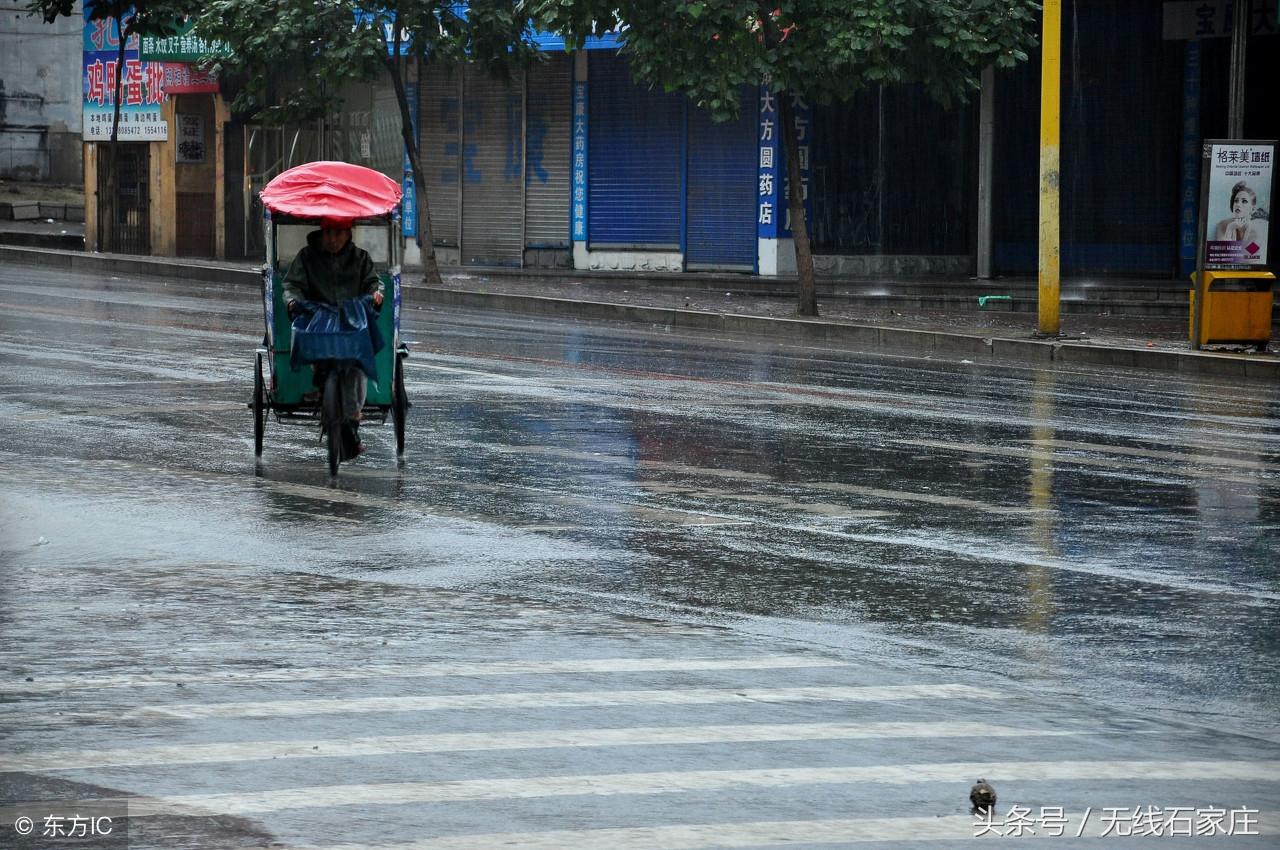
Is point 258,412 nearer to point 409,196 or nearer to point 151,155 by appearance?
point 409,196

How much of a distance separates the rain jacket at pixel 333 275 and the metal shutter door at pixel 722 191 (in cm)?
2448

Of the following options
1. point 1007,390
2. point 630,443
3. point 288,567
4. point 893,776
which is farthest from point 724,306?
point 893,776

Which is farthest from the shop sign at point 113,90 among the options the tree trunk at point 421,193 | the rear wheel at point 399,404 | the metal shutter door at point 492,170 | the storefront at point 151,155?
the rear wheel at point 399,404

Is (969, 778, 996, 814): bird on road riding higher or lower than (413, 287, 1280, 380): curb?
lower

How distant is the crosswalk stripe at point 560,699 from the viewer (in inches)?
243

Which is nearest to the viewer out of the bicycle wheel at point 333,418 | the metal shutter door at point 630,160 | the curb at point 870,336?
the bicycle wheel at point 333,418

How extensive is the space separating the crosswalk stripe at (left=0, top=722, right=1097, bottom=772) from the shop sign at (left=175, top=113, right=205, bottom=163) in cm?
4130

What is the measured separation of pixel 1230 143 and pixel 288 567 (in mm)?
16398

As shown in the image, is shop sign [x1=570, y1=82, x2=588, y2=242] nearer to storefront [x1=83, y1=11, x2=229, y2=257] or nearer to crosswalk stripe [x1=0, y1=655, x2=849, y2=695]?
storefront [x1=83, y1=11, x2=229, y2=257]

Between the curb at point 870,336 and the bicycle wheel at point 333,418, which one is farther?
the curb at point 870,336

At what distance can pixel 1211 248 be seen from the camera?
22609 mm

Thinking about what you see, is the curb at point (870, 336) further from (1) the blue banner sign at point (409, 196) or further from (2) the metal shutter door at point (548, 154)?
(2) the metal shutter door at point (548, 154)

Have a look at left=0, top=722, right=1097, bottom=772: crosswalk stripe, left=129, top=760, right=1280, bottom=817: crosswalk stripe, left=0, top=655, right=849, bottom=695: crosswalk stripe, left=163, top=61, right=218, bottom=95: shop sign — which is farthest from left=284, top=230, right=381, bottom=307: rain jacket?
left=163, top=61, right=218, bottom=95: shop sign

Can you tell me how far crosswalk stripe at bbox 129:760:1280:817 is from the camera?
17.0ft
